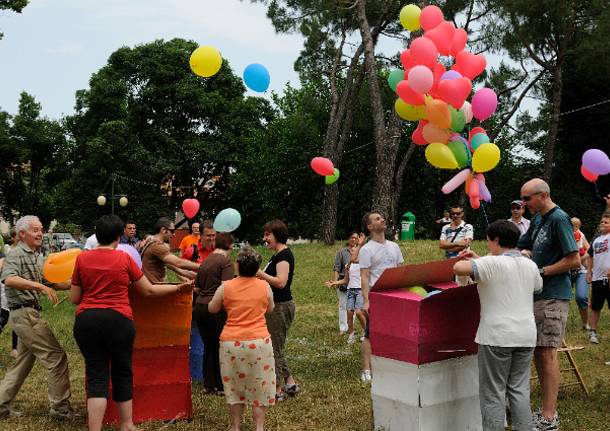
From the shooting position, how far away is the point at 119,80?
34.9 m

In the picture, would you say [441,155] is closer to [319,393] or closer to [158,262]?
[319,393]

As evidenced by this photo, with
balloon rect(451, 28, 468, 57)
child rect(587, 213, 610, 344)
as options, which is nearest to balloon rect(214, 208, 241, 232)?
balloon rect(451, 28, 468, 57)

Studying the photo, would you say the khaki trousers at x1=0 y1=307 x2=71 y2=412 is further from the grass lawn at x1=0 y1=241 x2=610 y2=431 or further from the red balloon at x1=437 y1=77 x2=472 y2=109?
the red balloon at x1=437 y1=77 x2=472 y2=109

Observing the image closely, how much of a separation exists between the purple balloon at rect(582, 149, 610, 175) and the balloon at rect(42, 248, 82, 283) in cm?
644

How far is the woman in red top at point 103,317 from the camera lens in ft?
15.5

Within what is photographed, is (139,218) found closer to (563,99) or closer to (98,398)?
(563,99)

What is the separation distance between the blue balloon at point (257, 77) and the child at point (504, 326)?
4422 millimetres

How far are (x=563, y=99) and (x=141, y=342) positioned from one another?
24134mm

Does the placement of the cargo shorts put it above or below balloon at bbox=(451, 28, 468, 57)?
below

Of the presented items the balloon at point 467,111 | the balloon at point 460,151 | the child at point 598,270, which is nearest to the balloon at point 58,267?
the balloon at point 460,151

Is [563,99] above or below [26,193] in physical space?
above

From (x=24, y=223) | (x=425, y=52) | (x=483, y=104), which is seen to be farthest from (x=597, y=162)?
(x=24, y=223)

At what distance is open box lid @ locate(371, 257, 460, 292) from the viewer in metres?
4.82

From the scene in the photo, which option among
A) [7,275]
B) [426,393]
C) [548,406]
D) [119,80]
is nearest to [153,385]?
[7,275]
